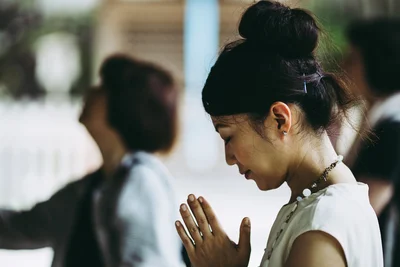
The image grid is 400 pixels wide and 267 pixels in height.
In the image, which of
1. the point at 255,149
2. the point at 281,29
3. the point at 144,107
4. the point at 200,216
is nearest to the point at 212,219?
the point at 200,216

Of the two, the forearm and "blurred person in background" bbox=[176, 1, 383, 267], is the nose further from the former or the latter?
the forearm

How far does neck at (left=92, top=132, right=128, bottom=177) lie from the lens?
167 centimetres

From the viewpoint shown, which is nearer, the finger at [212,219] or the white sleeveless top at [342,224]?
the white sleeveless top at [342,224]

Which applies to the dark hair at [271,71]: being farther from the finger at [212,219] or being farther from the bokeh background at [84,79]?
the bokeh background at [84,79]

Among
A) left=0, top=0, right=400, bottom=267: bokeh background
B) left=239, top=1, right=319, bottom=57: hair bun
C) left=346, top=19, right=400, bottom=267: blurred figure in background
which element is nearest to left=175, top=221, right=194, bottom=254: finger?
left=239, top=1, right=319, bottom=57: hair bun

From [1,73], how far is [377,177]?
2.93m

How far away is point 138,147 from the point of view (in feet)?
5.49

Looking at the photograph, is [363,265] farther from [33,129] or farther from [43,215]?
[33,129]

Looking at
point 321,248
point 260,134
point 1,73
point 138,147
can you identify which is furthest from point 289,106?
point 1,73

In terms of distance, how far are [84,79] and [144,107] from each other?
9.25ft

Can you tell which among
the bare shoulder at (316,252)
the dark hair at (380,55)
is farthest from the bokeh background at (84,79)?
the bare shoulder at (316,252)

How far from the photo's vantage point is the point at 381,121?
1515 millimetres

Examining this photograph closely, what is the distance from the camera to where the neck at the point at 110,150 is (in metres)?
1.67

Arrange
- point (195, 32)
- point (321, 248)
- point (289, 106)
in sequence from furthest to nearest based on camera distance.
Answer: point (195, 32), point (289, 106), point (321, 248)
